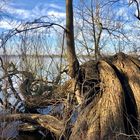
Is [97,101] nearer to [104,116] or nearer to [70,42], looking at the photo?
[104,116]

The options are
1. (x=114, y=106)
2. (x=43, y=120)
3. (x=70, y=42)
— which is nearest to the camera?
(x=114, y=106)

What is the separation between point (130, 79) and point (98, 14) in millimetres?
11751

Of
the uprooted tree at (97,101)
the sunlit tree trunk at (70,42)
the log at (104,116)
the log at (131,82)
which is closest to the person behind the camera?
the log at (104,116)

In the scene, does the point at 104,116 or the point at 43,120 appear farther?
the point at 43,120

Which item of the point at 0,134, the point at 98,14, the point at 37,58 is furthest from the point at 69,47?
the point at 98,14

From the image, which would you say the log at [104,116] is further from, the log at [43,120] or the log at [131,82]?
the log at [43,120]

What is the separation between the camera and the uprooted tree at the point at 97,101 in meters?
9.28

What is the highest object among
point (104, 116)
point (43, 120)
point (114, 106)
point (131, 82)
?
point (131, 82)

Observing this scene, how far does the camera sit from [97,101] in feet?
32.3

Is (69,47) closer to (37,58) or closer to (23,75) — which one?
(23,75)

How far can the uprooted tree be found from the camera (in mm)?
9281

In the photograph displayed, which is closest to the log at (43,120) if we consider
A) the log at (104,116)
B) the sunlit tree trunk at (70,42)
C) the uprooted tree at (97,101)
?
the uprooted tree at (97,101)

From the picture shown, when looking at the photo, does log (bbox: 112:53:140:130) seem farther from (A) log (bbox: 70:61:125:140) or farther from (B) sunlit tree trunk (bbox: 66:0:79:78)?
(B) sunlit tree trunk (bbox: 66:0:79:78)

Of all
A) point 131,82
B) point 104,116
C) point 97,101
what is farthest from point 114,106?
point 131,82
